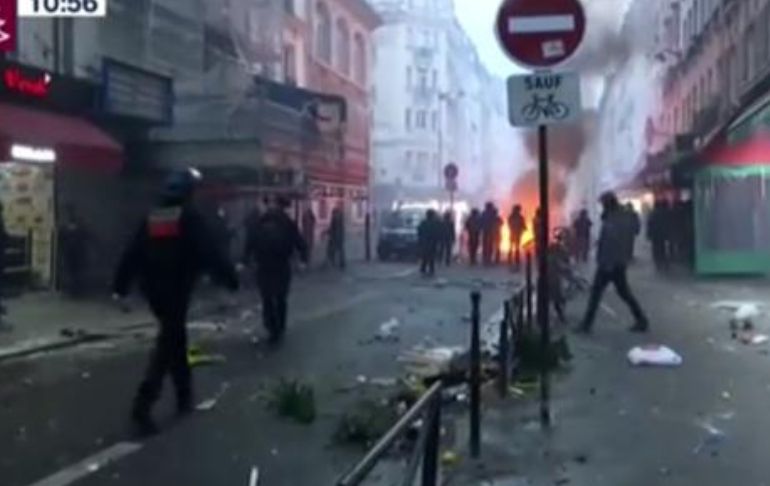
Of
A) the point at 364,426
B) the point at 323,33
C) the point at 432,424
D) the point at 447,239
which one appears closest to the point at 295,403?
the point at 364,426

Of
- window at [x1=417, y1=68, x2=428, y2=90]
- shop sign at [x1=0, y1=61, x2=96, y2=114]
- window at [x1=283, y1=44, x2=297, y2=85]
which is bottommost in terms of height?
shop sign at [x1=0, y1=61, x2=96, y2=114]

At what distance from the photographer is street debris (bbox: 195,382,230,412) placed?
10141mm

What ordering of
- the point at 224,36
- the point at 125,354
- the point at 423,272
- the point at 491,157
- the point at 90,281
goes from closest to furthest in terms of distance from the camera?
1. the point at 125,354
2. the point at 90,281
3. the point at 423,272
4. the point at 224,36
5. the point at 491,157

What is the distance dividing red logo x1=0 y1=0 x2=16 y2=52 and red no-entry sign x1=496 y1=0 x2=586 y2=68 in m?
13.7

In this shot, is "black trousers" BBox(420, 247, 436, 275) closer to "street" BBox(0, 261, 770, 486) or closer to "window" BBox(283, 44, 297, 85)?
"window" BBox(283, 44, 297, 85)

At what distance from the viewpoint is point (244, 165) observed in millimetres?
30016

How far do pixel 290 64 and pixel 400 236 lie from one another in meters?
8.35

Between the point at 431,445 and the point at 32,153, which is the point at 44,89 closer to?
the point at 32,153

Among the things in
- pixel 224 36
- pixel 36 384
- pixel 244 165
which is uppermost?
pixel 224 36

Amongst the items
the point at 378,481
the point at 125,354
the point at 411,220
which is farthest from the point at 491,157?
the point at 378,481

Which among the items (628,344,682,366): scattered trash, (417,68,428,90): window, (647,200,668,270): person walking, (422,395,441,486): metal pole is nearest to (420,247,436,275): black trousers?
(647,200,668,270): person walking

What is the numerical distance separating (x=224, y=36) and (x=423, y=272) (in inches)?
326

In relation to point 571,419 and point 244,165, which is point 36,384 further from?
point 244,165

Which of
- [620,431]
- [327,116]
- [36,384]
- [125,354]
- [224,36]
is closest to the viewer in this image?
[620,431]
